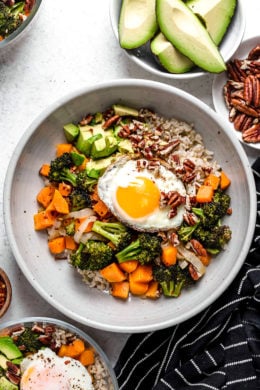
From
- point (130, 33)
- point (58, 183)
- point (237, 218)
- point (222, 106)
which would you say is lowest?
point (237, 218)

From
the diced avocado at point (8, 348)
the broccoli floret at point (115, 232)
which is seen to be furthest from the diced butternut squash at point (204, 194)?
the diced avocado at point (8, 348)

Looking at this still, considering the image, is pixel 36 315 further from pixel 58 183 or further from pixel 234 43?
pixel 234 43

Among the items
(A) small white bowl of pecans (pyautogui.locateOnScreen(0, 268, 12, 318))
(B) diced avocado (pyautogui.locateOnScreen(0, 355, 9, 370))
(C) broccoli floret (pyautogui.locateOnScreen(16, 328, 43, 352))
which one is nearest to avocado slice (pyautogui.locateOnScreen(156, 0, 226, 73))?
(A) small white bowl of pecans (pyautogui.locateOnScreen(0, 268, 12, 318))

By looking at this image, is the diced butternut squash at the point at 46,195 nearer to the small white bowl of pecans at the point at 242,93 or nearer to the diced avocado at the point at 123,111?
the diced avocado at the point at 123,111

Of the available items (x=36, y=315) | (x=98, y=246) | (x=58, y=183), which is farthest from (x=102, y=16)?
(x=36, y=315)

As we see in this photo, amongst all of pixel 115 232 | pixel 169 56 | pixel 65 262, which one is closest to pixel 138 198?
pixel 115 232

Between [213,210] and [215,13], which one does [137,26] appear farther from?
[213,210]
